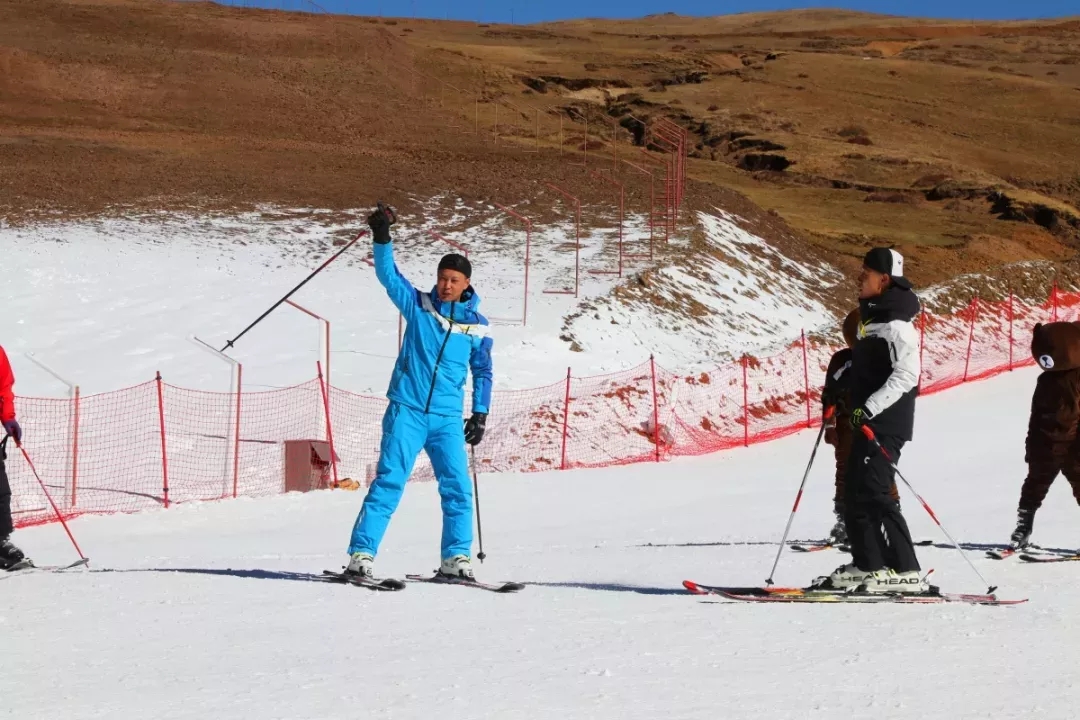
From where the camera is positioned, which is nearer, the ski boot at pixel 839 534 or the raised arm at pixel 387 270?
the raised arm at pixel 387 270

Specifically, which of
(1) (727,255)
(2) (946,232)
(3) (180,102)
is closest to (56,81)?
(3) (180,102)

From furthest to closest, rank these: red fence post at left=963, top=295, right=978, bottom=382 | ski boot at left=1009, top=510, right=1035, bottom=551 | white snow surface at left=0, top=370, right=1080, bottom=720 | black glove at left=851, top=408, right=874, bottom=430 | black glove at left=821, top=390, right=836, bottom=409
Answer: red fence post at left=963, top=295, right=978, bottom=382 < ski boot at left=1009, top=510, right=1035, bottom=551 < black glove at left=821, top=390, right=836, bottom=409 < black glove at left=851, top=408, right=874, bottom=430 < white snow surface at left=0, top=370, right=1080, bottom=720

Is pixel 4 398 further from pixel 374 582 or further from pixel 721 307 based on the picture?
pixel 721 307

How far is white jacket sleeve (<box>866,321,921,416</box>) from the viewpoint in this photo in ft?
20.4

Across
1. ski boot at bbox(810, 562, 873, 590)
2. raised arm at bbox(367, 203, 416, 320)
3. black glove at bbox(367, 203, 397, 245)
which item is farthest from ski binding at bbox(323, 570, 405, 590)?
ski boot at bbox(810, 562, 873, 590)

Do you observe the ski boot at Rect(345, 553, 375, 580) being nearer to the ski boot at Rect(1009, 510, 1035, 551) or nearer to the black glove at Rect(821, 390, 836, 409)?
the black glove at Rect(821, 390, 836, 409)

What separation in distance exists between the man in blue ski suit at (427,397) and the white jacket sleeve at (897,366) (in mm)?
2038

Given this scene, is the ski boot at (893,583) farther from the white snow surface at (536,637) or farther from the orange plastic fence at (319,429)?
the orange plastic fence at (319,429)

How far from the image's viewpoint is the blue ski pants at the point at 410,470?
265 inches

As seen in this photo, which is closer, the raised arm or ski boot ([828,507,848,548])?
the raised arm

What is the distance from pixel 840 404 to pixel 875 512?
2.16 ft

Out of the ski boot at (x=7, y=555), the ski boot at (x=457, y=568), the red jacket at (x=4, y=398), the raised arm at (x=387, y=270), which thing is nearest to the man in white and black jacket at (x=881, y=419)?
the ski boot at (x=457, y=568)

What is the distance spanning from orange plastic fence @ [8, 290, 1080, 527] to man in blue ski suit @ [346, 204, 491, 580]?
6238 millimetres

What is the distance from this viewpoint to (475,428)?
22.7 ft
